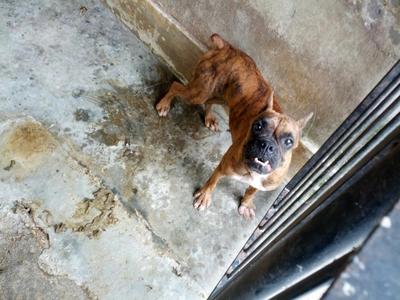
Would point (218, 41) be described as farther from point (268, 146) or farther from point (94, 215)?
point (94, 215)

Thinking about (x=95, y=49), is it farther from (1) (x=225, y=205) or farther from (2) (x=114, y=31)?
(1) (x=225, y=205)

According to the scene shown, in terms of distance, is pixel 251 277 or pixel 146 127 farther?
pixel 146 127

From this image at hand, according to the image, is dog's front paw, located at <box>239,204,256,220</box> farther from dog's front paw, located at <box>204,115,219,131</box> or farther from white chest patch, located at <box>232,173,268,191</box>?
dog's front paw, located at <box>204,115,219,131</box>

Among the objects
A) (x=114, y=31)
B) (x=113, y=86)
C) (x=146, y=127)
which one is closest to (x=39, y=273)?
(x=146, y=127)

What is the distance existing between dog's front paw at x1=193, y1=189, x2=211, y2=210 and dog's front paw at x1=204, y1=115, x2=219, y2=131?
798 mm

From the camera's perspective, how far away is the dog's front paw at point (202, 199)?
13.0ft

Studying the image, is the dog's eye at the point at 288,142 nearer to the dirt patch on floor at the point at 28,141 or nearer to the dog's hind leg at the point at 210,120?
the dog's hind leg at the point at 210,120

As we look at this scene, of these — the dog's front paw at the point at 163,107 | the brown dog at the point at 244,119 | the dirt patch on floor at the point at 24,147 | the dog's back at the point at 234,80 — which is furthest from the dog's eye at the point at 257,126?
the dirt patch on floor at the point at 24,147

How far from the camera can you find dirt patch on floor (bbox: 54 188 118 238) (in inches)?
141

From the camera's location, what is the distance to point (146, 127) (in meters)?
4.30

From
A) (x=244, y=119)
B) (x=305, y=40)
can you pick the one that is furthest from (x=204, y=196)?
(x=305, y=40)

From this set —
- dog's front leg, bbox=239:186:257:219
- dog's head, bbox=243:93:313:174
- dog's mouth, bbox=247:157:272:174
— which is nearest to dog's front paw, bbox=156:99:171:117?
dog's front leg, bbox=239:186:257:219

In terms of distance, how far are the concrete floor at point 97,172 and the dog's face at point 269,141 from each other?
90 centimetres

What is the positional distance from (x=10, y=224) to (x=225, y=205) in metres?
1.84
